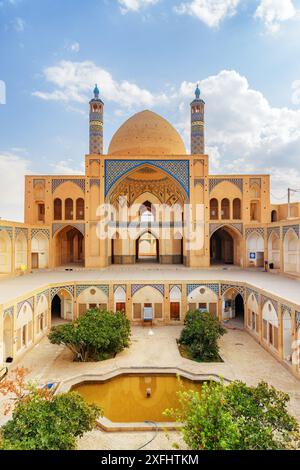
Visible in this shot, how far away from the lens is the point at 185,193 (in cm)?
1541

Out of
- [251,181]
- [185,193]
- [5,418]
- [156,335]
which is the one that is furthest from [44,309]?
[251,181]

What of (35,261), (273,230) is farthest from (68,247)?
(273,230)

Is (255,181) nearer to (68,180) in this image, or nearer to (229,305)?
(229,305)

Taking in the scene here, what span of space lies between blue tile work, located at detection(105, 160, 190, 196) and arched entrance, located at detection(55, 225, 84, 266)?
3.71 m

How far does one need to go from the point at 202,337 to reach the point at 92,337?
126 inches

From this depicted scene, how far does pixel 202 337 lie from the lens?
8336mm

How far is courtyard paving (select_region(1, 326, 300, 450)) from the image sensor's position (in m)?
5.54

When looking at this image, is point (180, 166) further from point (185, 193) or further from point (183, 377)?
point (183, 377)

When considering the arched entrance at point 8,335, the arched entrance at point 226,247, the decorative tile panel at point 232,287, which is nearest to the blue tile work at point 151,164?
the arched entrance at point 226,247

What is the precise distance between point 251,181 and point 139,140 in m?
7.04

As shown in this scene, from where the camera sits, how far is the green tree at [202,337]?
805 centimetres

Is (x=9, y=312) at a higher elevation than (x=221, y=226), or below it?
below

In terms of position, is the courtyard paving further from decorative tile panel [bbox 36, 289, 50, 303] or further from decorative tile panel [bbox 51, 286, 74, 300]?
decorative tile panel [bbox 51, 286, 74, 300]

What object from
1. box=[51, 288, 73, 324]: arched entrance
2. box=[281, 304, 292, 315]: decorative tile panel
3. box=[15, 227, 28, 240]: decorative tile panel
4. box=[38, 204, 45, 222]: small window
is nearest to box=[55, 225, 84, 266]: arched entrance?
box=[38, 204, 45, 222]: small window
